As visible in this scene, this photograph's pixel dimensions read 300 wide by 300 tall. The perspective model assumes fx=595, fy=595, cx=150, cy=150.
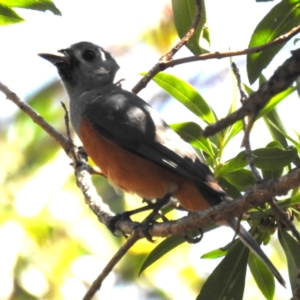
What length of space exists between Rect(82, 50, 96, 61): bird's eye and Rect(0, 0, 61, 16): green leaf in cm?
155

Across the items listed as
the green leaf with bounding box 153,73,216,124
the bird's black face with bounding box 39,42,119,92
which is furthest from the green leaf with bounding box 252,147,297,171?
the bird's black face with bounding box 39,42,119,92

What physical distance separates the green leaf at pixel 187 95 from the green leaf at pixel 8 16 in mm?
1100

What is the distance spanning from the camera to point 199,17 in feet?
12.3

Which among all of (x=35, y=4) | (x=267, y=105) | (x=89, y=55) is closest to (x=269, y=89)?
(x=267, y=105)

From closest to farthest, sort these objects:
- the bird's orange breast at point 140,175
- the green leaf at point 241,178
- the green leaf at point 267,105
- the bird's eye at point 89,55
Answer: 1. the green leaf at point 267,105
2. the green leaf at point 241,178
3. the bird's orange breast at point 140,175
4. the bird's eye at point 89,55

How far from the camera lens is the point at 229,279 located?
370 cm

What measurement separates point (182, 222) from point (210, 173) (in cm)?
A: 112

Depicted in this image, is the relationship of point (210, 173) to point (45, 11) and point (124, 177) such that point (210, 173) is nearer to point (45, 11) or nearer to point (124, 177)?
point (124, 177)

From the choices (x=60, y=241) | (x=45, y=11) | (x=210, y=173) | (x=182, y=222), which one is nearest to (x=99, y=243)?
(x=60, y=241)

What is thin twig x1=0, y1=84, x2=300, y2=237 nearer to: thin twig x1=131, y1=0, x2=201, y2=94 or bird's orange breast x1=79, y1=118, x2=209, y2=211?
bird's orange breast x1=79, y1=118, x2=209, y2=211

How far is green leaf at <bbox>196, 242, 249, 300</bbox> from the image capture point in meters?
3.67

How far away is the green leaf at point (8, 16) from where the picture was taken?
165 inches

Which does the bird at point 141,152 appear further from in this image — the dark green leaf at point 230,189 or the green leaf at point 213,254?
the green leaf at point 213,254

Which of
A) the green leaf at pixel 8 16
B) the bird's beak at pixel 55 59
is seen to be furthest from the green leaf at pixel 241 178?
the bird's beak at pixel 55 59
